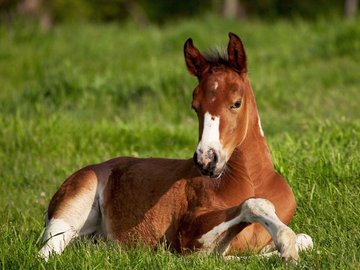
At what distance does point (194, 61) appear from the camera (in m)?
6.40

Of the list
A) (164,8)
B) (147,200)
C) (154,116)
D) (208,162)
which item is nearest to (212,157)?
(208,162)

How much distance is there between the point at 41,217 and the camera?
A: 26.3 ft

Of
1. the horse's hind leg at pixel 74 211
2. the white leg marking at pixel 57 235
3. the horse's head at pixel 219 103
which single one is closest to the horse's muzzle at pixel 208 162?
the horse's head at pixel 219 103

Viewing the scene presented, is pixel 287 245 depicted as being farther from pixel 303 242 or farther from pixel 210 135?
pixel 210 135

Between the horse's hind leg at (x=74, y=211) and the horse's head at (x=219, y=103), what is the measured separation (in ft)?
4.31

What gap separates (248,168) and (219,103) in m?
0.63

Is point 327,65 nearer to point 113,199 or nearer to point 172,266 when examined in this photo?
point 113,199

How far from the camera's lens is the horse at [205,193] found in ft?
19.6

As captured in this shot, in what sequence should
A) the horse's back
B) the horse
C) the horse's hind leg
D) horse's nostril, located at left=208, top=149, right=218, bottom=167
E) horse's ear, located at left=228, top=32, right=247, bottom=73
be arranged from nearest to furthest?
horse's nostril, located at left=208, top=149, right=218, bottom=167, the horse, horse's ear, located at left=228, top=32, right=247, bottom=73, the horse's back, the horse's hind leg

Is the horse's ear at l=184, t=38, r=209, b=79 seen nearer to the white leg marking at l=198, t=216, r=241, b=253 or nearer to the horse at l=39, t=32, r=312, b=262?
the horse at l=39, t=32, r=312, b=262

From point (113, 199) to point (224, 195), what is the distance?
1032mm

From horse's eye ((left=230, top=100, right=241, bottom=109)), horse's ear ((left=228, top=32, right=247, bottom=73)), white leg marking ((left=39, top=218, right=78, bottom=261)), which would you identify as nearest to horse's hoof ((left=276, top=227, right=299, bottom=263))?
horse's eye ((left=230, top=100, right=241, bottom=109))

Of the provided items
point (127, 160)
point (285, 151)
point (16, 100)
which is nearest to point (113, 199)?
point (127, 160)

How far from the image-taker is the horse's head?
5.87 metres
